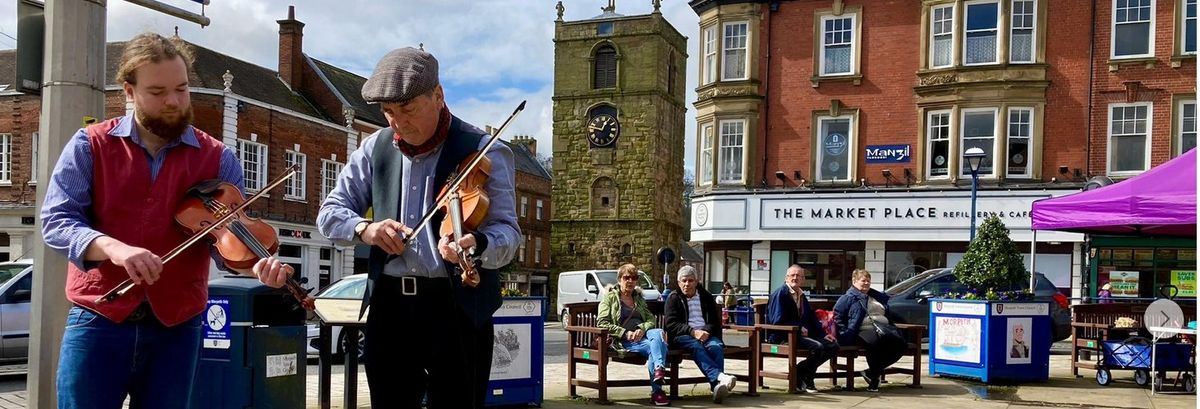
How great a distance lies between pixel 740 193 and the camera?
30.0 meters

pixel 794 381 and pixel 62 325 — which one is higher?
pixel 62 325

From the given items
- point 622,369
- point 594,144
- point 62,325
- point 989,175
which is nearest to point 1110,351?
point 622,369

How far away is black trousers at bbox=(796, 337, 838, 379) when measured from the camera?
10695 mm

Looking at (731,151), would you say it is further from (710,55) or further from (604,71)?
(604,71)

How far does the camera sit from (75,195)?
330cm

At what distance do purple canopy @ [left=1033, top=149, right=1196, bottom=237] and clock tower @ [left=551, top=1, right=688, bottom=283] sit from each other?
1787 inches

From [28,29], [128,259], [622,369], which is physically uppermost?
[28,29]

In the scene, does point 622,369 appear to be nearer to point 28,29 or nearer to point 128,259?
point 28,29

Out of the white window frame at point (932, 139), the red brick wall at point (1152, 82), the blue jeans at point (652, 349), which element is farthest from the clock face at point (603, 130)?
the blue jeans at point (652, 349)

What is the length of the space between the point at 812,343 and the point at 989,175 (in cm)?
1850

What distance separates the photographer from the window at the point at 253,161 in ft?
120

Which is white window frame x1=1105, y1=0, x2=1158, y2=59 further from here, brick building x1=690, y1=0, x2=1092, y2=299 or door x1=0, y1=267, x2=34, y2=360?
door x1=0, y1=267, x2=34, y2=360

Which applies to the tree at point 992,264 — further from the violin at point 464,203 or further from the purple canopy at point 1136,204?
the violin at point 464,203

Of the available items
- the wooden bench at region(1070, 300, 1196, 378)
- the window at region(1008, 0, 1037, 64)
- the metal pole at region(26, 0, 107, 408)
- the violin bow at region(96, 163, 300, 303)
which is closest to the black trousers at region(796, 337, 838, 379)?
the wooden bench at region(1070, 300, 1196, 378)
